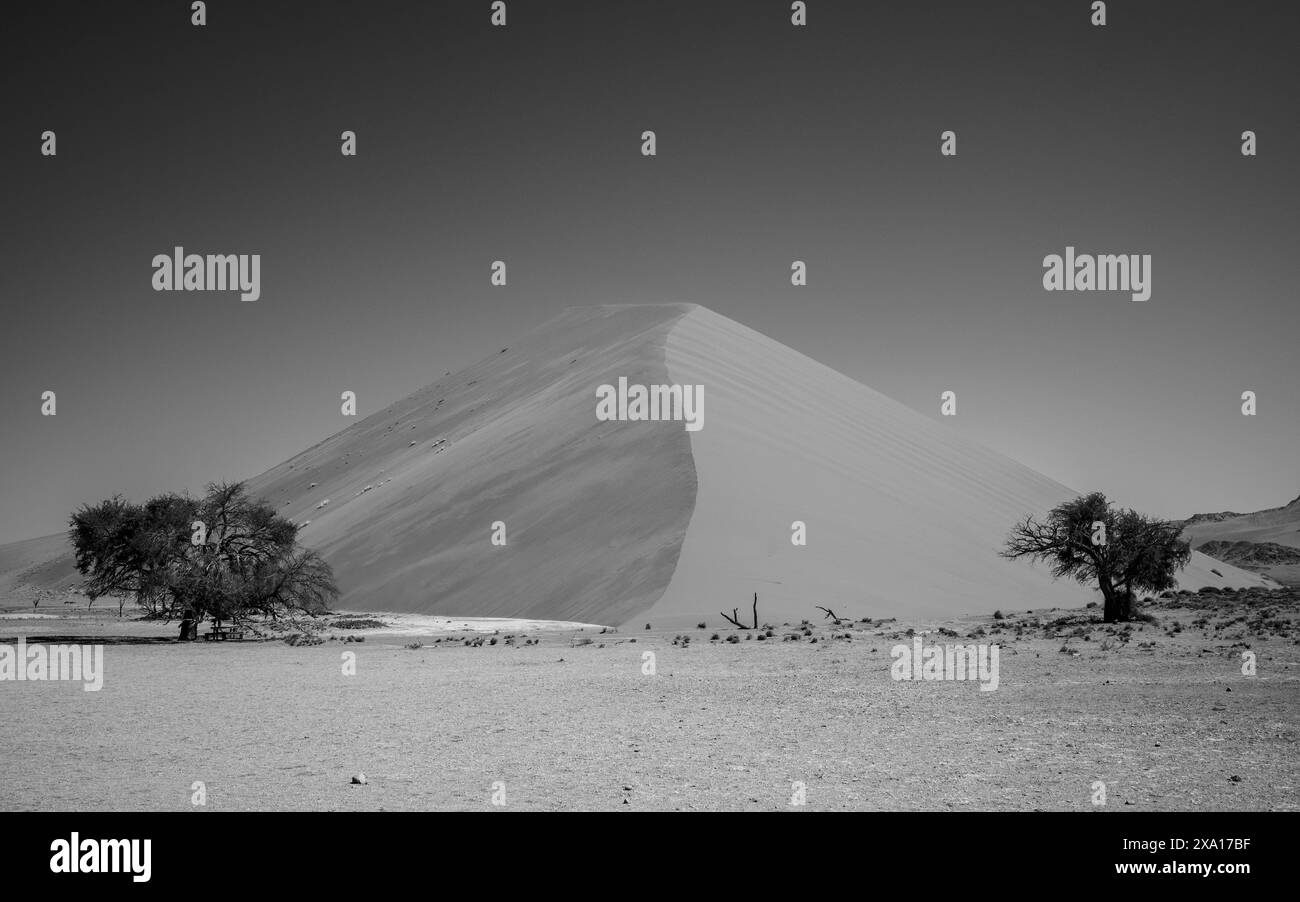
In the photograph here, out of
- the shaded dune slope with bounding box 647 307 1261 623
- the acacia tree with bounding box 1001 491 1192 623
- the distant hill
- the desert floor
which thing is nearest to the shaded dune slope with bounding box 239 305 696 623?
the shaded dune slope with bounding box 647 307 1261 623

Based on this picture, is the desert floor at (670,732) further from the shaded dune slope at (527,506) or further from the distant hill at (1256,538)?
the distant hill at (1256,538)

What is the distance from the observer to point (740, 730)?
12.3m

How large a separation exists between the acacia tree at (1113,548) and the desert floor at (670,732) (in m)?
6.56

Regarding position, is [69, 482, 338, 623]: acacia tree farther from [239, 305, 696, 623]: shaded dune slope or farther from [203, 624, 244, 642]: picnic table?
[239, 305, 696, 623]: shaded dune slope

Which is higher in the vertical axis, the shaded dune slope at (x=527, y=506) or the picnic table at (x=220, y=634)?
the shaded dune slope at (x=527, y=506)

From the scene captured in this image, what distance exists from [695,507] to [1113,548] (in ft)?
51.9

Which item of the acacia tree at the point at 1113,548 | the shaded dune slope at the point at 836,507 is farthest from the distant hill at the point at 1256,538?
the acacia tree at the point at 1113,548

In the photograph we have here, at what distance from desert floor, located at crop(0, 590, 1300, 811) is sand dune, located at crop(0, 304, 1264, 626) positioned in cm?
1376

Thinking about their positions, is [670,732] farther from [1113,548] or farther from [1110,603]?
[1113,548]

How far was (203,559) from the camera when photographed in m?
29.6

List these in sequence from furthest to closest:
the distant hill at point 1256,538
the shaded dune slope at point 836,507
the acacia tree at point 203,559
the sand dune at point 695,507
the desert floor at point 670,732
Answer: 1. the distant hill at point 1256,538
2. the sand dune at point 695,507
3. the shaded dune slope at point 836,507
4. the acacia tree at point 203,559
5. the desert floor at point 670,732

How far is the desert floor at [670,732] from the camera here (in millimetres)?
8625

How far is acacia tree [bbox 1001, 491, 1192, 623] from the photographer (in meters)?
29.6
